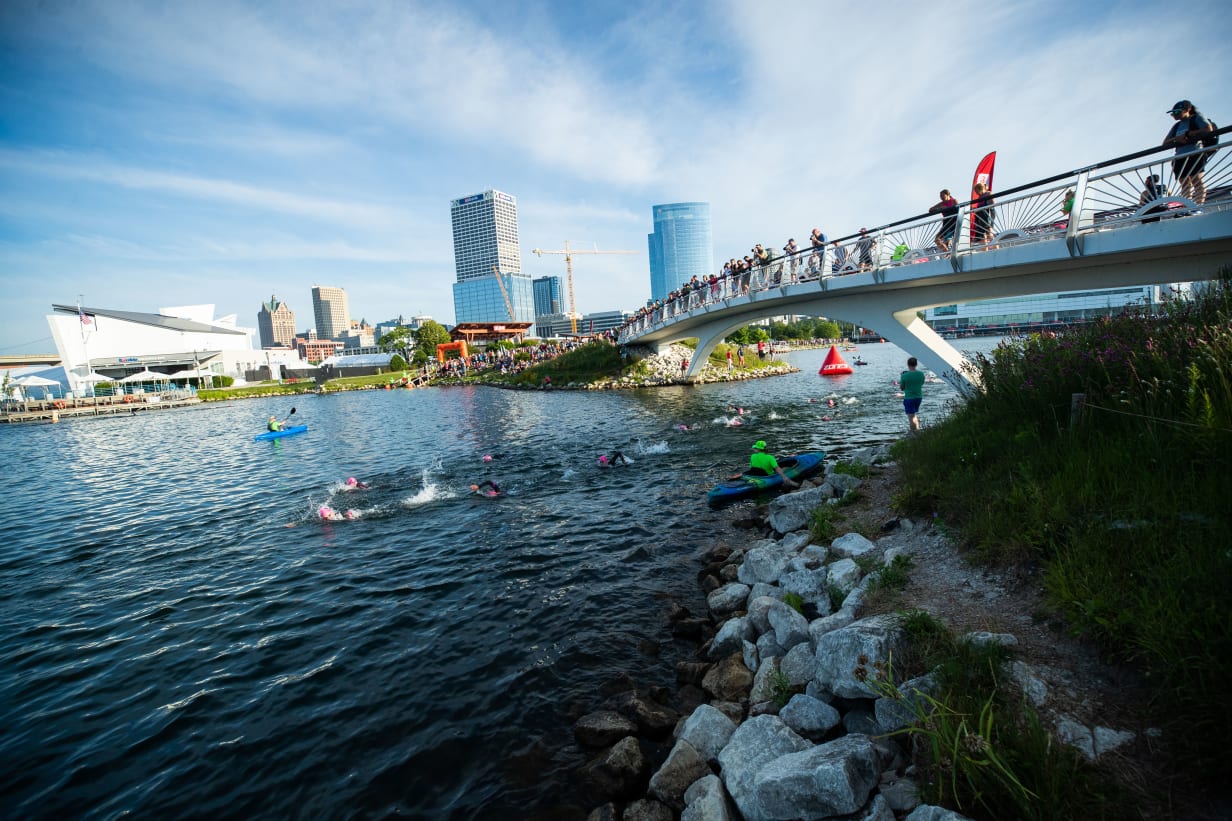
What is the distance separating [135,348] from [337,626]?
11862 cm

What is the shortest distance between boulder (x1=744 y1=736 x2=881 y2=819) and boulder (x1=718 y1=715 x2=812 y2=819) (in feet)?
0.19

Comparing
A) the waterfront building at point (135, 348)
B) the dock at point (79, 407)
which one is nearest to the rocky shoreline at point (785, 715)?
the dock at point (79, 407)

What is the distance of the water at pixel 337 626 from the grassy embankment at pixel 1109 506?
3.86m

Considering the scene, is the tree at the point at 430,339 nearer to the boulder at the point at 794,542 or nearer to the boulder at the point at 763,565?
the boulder at the point at 794,542

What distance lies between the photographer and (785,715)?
4797mm

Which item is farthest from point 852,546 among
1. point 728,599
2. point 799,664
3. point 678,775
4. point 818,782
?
point 818,782

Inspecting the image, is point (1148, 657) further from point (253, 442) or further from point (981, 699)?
point (253, 442)

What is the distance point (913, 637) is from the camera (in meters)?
4.61

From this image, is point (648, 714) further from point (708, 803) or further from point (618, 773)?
point (708, 803)

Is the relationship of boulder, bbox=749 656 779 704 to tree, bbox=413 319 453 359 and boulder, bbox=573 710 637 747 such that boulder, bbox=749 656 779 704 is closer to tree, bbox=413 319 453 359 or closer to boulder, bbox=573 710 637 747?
boulder, bbox=573 710 637 747

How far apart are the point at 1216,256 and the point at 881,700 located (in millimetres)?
15175

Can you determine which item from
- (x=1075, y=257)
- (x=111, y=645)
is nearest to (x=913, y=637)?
(x=111, y=645)

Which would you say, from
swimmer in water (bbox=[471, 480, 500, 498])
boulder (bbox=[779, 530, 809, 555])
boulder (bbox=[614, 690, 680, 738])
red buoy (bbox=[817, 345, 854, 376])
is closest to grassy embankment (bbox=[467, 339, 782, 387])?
red buoy (bbox=[817, 345, 854, 376])

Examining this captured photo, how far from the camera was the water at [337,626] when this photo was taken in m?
5.53
